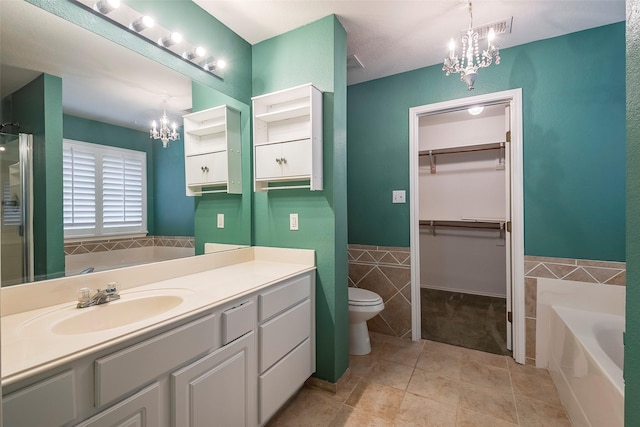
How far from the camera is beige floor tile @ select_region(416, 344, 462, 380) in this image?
6.64 feet

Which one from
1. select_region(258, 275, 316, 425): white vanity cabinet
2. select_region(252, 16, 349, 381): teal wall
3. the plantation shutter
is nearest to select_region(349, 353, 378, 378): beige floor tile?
select_region(252, 16, 349, 381): teal wall

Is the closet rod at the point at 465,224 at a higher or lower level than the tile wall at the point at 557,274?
higher

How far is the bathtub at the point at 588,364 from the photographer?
1.20 meters

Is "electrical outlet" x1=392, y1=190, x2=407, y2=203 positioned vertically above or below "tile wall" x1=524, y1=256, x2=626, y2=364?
above

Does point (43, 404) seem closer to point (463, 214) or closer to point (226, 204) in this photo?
point (226, 204)

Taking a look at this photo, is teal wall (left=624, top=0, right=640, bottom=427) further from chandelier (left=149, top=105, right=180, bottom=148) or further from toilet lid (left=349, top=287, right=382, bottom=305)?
chandelier (left=149, top=105, right=180, bottom=148)

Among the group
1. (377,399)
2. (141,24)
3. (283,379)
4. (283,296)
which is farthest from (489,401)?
(141,24)

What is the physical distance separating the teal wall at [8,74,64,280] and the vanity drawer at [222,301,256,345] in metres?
0.73

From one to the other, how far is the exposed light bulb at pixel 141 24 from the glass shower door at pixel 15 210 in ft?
2.45

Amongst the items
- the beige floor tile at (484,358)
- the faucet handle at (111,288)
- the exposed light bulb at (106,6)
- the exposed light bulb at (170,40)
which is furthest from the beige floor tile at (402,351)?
the exposed light bulb at (106,6)

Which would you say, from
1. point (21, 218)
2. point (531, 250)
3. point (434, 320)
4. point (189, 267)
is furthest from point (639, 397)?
point (434, 320)

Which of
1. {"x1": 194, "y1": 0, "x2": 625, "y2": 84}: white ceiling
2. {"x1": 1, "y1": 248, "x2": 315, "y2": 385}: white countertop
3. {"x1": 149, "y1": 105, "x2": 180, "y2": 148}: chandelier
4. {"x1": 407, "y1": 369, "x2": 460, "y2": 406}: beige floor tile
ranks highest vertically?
{"x1": 194, "y1": 0, "x2": 625, "y2": 84}: white ceiling

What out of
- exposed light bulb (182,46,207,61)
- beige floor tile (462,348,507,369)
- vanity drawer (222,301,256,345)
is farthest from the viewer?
beige floor tile (462,348,507,369)

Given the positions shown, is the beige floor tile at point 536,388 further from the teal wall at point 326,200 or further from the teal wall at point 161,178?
the teal wall at point 161,178
